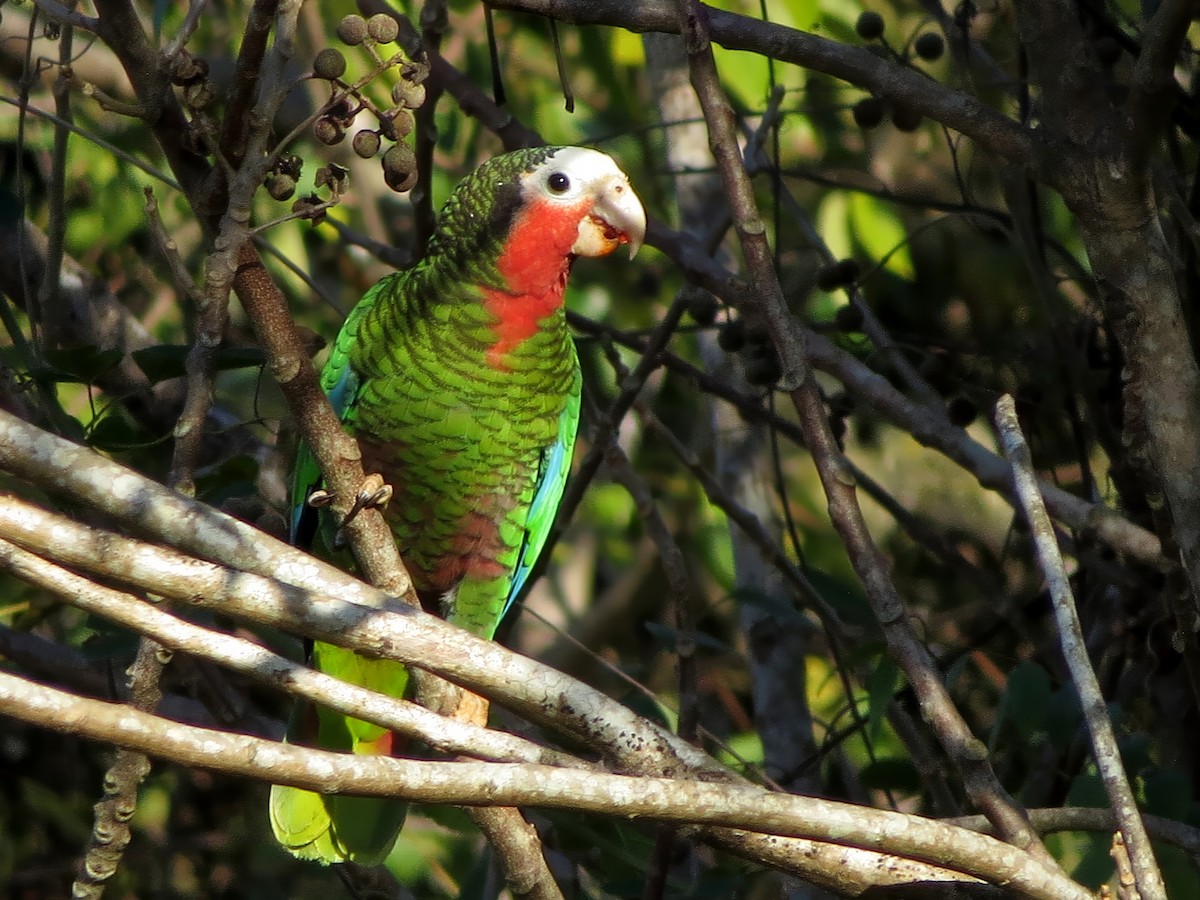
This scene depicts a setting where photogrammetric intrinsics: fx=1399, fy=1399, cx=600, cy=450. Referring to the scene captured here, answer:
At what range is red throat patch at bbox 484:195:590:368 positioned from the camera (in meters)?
2.37

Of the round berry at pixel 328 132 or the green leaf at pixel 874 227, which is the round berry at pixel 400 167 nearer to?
the round berry at pixel 328 132

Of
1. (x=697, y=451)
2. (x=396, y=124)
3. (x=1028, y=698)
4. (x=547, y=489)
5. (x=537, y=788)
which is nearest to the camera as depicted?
(x=537, y=788)

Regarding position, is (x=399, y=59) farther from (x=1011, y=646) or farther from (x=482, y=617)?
(x=1011, y=646)

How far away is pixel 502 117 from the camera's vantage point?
2.50 metres

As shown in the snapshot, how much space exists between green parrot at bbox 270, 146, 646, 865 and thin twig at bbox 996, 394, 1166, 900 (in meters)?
1.02

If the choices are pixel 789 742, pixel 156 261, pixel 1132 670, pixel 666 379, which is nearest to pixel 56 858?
pixel 156 261

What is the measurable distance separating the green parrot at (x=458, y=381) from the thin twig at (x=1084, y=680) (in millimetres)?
1017

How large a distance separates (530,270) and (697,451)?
1.91 metres

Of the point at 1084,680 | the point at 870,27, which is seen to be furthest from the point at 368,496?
the point at 870,27

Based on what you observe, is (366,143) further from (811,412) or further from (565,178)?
(565,178)

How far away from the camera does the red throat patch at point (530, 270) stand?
7.77 feet

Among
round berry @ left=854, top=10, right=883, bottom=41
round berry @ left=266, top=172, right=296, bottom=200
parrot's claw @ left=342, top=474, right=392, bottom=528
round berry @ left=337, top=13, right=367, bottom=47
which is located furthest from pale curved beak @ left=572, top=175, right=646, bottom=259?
round berry @ left=266, top=172, right=296, bottom=200

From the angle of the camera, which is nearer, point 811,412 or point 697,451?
point 811,412

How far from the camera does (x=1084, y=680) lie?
142 cm
